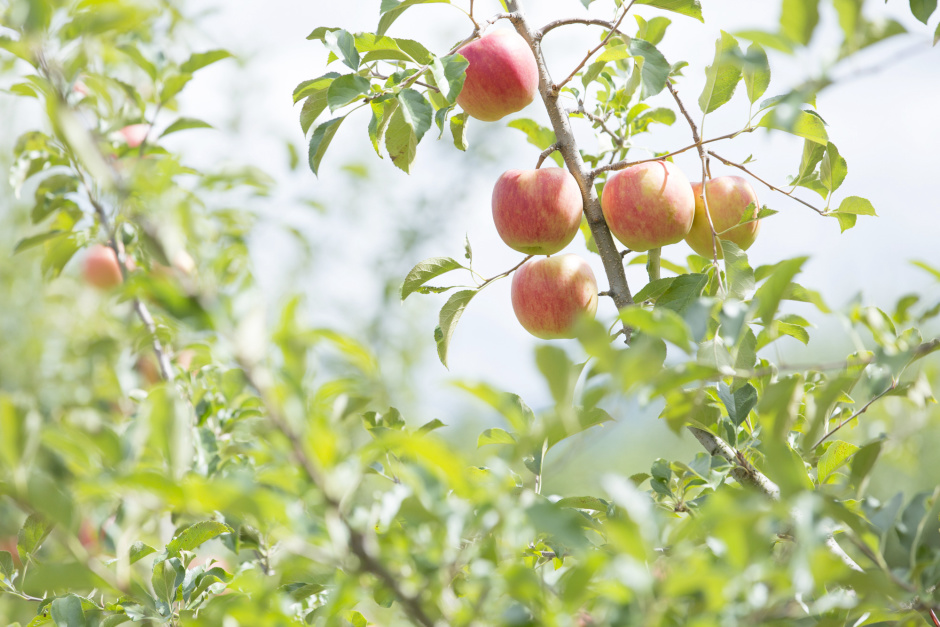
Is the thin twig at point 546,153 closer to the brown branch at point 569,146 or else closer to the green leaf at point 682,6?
the brown branch at point 569,146

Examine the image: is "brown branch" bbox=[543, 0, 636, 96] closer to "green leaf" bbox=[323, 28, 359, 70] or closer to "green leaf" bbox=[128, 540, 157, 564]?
"green leaf" bbox=[323, 28, 359, 70]

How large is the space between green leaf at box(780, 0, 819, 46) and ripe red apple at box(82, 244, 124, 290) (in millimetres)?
1651

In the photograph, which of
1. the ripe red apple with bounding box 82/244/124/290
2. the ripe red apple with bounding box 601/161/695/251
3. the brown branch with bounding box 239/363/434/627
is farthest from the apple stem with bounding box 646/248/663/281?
the ripe red apple with bounding box 82/244/124/290

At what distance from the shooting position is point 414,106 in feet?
1.96

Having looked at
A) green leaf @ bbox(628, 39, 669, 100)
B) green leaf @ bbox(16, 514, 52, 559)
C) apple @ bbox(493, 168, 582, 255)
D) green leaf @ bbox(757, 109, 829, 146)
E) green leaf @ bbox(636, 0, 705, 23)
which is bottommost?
green leaf @ bbox(16, 514, 52, 559)

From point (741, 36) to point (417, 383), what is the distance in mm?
4770

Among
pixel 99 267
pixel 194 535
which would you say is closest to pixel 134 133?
pixel 99 267

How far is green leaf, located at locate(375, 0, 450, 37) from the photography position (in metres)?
0.66

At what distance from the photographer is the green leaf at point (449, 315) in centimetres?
74

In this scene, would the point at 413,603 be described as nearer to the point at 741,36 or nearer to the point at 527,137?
the point at 741,36

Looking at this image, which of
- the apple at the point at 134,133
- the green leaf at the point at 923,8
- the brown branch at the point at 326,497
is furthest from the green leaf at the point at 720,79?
the apple at the point at 134,133

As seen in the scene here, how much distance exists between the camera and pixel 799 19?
373 millimetres

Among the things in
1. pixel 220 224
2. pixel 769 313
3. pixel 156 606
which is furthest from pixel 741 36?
pixel 220 224

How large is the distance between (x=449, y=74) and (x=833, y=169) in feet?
1.30
